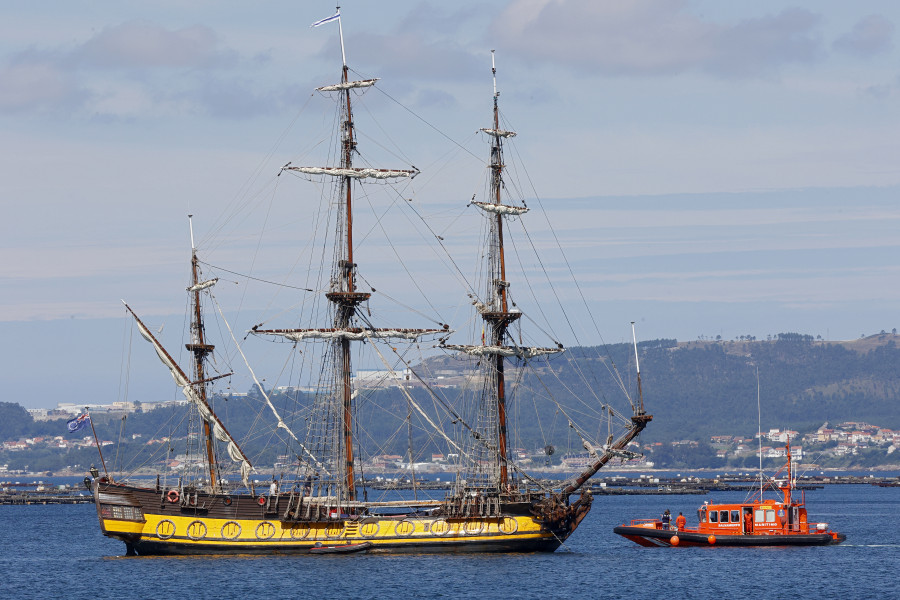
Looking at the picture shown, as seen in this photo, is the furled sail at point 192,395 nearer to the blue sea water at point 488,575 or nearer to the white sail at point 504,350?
the blue sea water at point 488,575

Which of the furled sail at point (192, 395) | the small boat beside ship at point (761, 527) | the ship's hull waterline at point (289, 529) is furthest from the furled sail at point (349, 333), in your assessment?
the small boat beside ship at point (761, 527)

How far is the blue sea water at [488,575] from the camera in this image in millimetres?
79188

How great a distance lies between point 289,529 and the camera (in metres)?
91.1

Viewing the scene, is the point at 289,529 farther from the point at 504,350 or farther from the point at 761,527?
the point at 761,527

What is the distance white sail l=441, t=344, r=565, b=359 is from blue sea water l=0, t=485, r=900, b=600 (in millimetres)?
13469

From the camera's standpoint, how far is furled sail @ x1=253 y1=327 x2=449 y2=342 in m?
96.1

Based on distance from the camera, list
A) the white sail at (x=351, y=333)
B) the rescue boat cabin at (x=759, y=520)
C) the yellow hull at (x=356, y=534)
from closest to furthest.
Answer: the yellow hull at (x=356, y=534)
the white sail at (x=351, y=333)
the rescue boat cabin at (x=759, y=520)

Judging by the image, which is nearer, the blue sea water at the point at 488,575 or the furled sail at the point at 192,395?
the blue sea water at the point at 488,575

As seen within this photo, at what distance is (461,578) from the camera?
83.2 meters

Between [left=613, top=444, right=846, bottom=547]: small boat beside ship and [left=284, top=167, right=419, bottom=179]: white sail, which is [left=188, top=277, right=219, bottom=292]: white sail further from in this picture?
[left=613, top=444, right=846, bottom=547]: small boat beside ship

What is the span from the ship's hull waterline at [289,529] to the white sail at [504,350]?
463 inches

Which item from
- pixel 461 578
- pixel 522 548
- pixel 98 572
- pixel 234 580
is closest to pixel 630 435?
pixel 522 548

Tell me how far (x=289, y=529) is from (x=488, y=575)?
1444 cm

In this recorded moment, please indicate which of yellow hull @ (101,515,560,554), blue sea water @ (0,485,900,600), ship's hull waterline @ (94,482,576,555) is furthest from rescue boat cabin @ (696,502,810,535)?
yellow hull @ (101,515,560,554)
